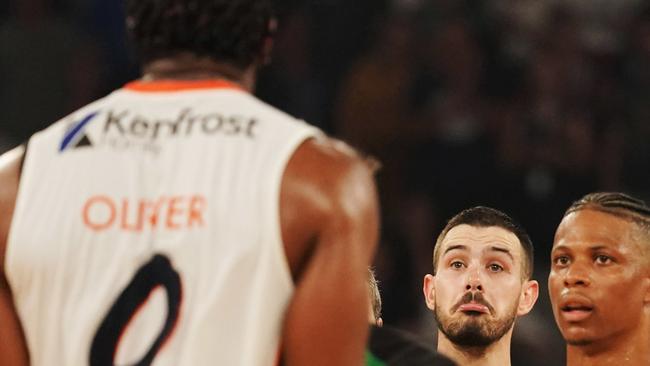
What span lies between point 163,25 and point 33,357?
68 centimetres

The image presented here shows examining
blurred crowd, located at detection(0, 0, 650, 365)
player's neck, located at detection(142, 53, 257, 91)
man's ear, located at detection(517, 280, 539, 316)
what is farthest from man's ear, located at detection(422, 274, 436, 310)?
player's neck, located at detection(142, 53, 257, 91)

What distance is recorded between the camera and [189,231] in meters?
2.48

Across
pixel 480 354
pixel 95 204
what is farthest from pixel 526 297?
pixel 95 204

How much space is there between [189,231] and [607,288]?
2.51m

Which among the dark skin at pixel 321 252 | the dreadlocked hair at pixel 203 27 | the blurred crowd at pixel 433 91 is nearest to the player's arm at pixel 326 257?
the dark skin at pixel 321 252

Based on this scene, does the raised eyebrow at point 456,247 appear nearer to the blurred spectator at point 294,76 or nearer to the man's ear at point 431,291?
the man's ear at point 431,291

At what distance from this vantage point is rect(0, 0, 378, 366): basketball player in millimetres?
2453

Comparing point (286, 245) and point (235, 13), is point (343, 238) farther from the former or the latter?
point (235, 13)

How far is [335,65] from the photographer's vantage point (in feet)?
27.6

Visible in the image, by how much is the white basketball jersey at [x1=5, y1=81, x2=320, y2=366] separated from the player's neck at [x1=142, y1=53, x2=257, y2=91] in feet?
0.31

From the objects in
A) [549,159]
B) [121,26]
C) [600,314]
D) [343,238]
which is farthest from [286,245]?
[121,26]

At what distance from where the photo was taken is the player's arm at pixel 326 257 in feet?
7.94

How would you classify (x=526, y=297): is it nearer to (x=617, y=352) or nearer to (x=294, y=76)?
(x=617, y=352)

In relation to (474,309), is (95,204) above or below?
above
